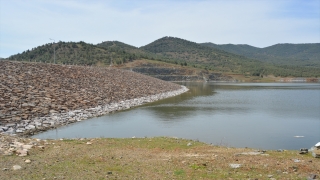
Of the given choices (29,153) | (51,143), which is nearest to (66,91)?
(51,143)

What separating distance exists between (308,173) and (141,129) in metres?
16.7

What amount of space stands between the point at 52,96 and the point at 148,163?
898 inches

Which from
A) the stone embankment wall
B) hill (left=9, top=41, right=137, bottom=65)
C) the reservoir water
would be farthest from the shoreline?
hill (left=9, top=41, right=137, bottom=65)

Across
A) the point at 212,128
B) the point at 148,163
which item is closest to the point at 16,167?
the point at 148,163

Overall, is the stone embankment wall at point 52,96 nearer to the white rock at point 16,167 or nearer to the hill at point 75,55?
the white rock at point 16,167

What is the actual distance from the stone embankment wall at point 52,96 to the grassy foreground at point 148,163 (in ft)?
30.4

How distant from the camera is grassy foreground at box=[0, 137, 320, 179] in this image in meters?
9.98

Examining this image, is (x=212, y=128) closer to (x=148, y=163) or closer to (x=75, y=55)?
(x=148, y=163)

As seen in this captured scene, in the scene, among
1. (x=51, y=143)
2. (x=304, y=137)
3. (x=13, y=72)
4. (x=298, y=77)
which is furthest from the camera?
(x=298, y=77)

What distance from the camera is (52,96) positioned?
104 feet

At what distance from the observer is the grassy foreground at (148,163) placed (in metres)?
9.98

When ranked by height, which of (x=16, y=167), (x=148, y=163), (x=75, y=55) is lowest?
(x=148, y=163)

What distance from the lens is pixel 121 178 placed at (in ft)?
32.0

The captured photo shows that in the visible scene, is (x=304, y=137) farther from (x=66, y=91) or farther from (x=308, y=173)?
(x=66, y=91)
